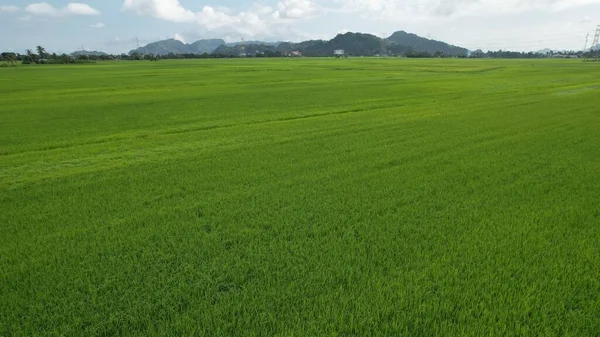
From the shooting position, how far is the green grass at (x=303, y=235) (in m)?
4.62

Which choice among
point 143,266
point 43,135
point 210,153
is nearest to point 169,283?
point 143,266

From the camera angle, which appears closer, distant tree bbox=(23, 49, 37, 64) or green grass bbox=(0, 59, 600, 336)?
green grass bbox=(0, 59, 600, 336)

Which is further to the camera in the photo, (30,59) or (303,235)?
(30,59)

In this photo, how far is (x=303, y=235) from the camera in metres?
6.57

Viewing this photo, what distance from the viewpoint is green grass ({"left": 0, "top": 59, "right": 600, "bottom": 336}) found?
462cm

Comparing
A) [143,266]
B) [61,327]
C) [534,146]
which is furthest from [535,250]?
[534,146]

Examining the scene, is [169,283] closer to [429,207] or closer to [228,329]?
[228,329]

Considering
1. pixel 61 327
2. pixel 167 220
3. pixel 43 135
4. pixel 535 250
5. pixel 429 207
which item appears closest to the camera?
pixel 61 327

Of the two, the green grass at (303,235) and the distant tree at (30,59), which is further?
the distant tree at (30,59)

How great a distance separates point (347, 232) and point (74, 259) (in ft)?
14.1

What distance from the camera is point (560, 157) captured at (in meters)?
11.7

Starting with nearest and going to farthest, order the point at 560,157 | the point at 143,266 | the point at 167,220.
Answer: the point at 143,266 → the point at 167,220 → the point at 560,157

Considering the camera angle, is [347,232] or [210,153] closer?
[347,232]

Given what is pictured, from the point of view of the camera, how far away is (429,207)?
25.7 feet
